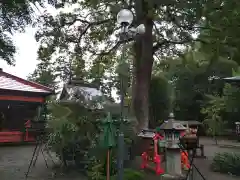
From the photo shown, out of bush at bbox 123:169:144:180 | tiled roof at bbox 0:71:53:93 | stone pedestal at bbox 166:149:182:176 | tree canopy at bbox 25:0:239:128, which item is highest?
tree canopy at bbox 25:0:239:128

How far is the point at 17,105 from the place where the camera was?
15.3 m

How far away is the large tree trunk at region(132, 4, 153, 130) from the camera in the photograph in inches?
431

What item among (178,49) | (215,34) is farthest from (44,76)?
(215,34)

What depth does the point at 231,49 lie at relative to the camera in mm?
10203

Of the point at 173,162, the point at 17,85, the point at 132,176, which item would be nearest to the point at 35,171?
the point at 132,176

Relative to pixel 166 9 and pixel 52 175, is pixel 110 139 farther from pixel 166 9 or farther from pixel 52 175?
pixel 166 9

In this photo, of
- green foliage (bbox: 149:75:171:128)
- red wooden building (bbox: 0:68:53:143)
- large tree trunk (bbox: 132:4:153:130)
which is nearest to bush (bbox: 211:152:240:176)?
large tree trunk (bbox: 132:4:153:130)

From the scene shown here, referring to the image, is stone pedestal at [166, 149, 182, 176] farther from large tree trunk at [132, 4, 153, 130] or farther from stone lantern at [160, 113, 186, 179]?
large tree trunk at [132, 4, 153, 130]

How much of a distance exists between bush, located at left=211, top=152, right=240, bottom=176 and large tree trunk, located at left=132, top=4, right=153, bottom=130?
3.27 meters

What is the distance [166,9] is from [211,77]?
63.1ft

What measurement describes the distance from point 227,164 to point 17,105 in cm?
1213

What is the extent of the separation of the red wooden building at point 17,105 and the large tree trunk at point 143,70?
21.3 ft

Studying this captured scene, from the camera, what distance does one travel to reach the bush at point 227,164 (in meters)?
8.13

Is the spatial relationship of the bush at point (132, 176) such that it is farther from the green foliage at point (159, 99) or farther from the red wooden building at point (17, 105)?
the green foliage at point (159, 99)
